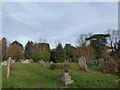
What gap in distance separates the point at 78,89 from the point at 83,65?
8629mm

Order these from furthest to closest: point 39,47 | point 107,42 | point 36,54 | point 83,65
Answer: point 39,47 → point 107,42 → point 36,54 → point 83,65

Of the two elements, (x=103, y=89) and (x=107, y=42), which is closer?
(x=103, y=89)

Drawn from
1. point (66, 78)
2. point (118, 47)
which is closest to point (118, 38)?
point (118, 47)

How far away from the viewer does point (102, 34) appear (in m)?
54.6

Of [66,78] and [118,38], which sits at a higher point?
[118,38]

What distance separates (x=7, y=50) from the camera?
4169 centimetres

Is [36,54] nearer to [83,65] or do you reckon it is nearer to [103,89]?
[83,65]

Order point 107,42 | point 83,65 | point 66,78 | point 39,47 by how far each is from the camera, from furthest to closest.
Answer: point 39,47 → point 107,42 → point 83,65 → point 66,78

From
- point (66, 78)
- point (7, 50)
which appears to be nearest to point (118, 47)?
point (7, 50)

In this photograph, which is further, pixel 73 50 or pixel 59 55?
pixel 73 50

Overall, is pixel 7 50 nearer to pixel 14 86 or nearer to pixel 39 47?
pixel 39 47

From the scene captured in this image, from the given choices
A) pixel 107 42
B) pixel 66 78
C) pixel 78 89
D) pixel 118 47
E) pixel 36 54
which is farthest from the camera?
pixel 107 42

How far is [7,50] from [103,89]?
118 ft

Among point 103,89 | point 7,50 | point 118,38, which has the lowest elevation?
point 103,89
